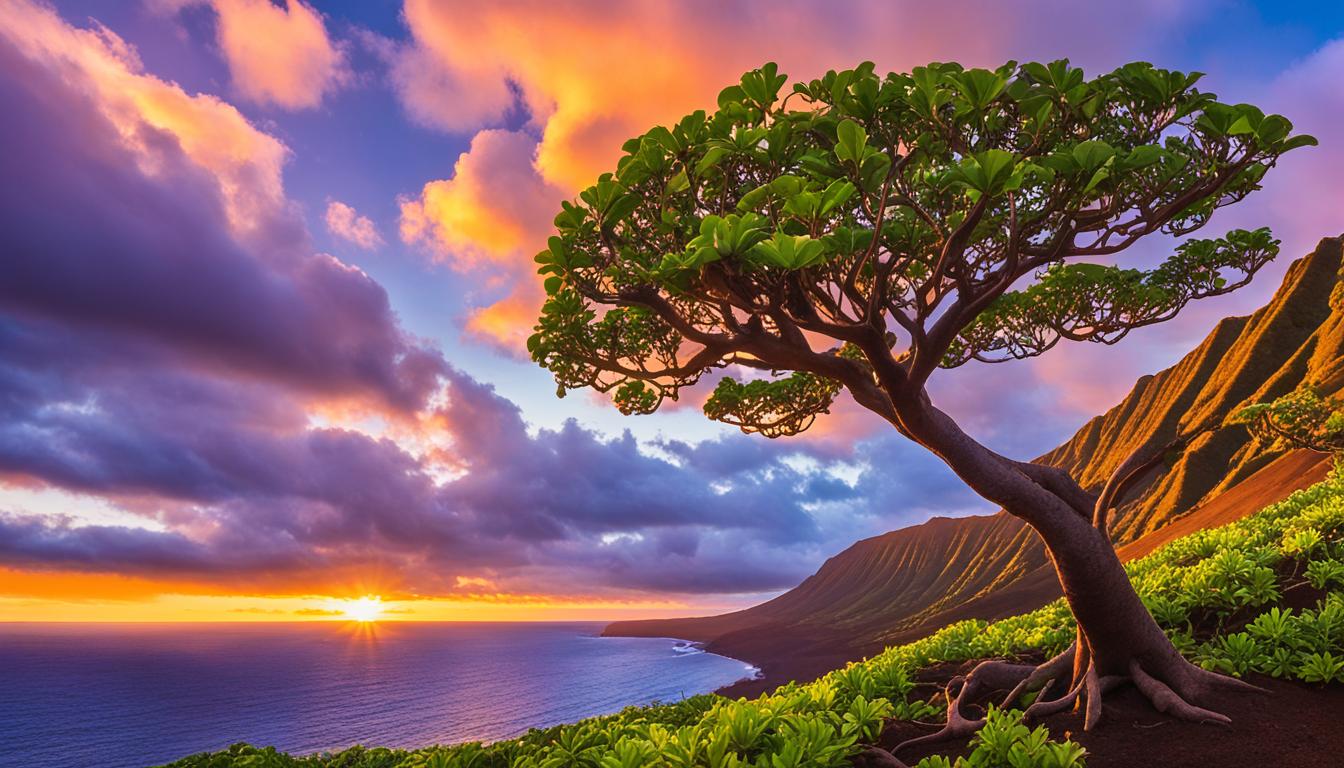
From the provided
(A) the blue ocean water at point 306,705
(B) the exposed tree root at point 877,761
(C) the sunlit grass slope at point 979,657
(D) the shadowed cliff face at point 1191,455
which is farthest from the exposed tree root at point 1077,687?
(A) the blue ocean water at point 306,705

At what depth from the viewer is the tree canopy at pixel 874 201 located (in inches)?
287

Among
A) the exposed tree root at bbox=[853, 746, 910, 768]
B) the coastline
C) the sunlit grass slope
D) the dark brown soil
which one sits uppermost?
the sunlit grass slope

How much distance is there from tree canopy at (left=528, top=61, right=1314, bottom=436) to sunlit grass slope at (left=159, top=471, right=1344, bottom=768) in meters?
4.77

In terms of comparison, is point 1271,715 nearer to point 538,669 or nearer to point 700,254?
point 700,254

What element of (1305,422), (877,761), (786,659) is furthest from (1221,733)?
(786,659)

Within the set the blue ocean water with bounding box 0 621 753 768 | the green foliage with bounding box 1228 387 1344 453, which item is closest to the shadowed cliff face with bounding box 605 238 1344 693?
the green foliage with bounding box 1228 387 1344 453

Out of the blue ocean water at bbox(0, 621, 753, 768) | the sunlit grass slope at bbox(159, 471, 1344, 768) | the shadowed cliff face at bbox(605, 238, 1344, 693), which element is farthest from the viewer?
the blue ocean water at bbox(0, 621, 753, 768)

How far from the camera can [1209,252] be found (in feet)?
38.5

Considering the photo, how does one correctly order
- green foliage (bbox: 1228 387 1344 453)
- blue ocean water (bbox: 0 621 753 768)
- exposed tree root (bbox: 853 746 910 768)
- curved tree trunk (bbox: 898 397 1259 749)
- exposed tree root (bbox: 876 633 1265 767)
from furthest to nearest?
blue ocean water (bbox: 0 621 753 768), green foliage (bbox: 1228 387 1344 453), curved tree trunk (bbox: 898 397 1259 749), exposed tree root (bbox: 876 633 1265 767), exposed tree root (bbox: 853 746 910 768)

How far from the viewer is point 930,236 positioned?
9.70 meters

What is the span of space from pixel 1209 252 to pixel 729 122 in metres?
9.58

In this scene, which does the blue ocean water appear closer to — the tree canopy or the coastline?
the coastline

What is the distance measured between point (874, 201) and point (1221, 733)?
8476mm

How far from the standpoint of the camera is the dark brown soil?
7863mm
